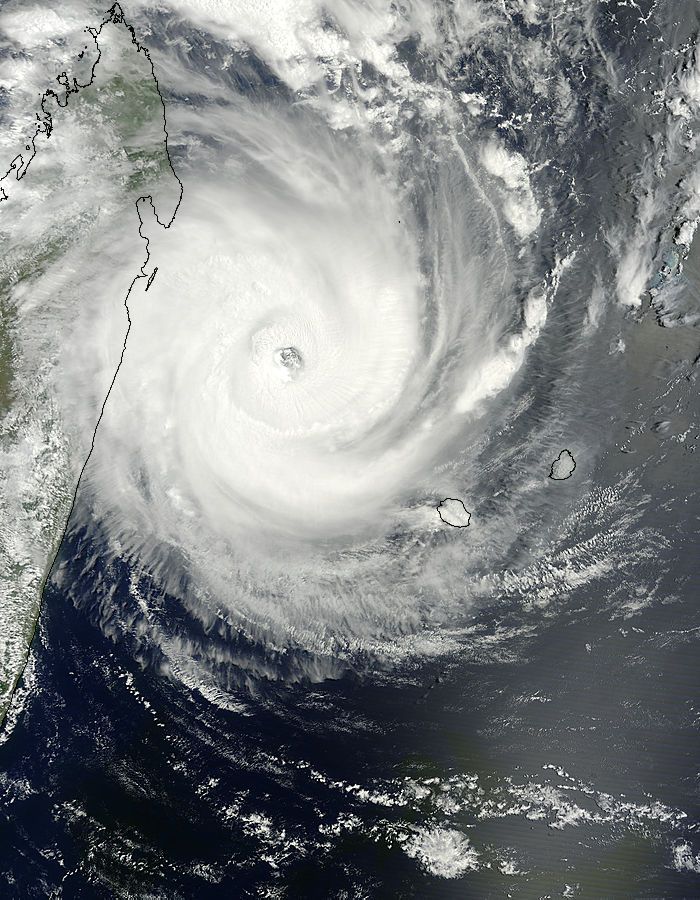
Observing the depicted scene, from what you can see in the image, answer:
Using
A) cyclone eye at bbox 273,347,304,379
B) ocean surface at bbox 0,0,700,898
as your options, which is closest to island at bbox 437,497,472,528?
ocean surface at bbox 0,0,700,898

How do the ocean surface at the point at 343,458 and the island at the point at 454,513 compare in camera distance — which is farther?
the island at the point at 454,513

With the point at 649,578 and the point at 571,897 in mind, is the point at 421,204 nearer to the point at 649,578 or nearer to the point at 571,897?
the point at 649,578

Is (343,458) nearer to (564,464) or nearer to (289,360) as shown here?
(289,360)

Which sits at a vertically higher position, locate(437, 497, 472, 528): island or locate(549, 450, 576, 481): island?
locate(549, 450, 576, 481): island

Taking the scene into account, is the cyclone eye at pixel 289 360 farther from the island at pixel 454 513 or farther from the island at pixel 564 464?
the island at pixel 564 464

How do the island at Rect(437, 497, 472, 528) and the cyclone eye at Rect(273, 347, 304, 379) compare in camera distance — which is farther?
the island at Rect(437, 497, 472, 528)

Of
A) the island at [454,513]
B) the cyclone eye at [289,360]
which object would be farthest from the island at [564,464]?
the cyclone eye at [289,360]

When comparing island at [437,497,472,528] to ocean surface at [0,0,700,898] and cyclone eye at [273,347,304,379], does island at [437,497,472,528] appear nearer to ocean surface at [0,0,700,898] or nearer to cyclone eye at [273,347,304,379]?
ocean surface at [0,0,700,898]

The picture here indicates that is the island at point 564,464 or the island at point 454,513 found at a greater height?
the island at point 564,464

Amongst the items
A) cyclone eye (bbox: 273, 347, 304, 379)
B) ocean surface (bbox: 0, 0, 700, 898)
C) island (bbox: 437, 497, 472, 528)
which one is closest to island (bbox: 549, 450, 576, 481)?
ocean surface (bbox: 0, 0, 700, 898)
